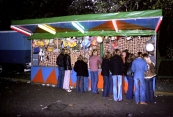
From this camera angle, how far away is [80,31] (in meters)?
9.85

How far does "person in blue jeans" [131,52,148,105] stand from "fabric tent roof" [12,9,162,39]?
1.58m

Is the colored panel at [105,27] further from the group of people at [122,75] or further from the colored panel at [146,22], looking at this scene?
the group of people at [122,75]

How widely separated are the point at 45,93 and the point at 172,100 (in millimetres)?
5914

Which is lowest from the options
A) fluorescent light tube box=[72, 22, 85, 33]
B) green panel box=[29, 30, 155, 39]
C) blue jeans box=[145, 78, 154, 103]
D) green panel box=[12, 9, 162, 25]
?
blue jeans box=[145, 78, 154, 103]

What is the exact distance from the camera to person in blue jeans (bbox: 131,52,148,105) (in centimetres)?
732

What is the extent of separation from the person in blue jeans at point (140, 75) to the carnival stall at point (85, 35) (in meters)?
1.56

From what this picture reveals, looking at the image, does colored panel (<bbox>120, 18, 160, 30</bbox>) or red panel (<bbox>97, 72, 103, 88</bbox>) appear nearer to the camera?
colored panel (<bbox>120, 18, 160, 30</bbox>)

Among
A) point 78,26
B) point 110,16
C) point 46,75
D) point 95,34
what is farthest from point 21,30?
point 110,16

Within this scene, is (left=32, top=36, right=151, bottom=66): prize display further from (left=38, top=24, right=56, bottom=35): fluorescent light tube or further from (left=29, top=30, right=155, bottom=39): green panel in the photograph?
(left=38, top=24, right=56, bottom=35): fluorescent light tube

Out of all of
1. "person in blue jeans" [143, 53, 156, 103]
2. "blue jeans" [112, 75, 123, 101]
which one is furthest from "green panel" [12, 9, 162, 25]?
"blue jeans" [112, 75, 123, 101]

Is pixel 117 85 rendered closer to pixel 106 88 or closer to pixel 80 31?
pixel 106 88

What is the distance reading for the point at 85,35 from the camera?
32.0 feet

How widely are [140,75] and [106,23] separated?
269cm

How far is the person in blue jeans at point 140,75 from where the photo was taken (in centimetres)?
732
